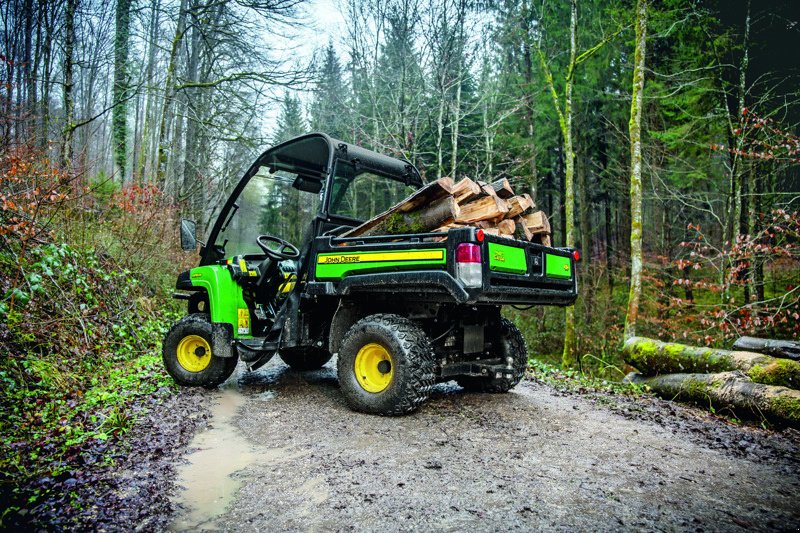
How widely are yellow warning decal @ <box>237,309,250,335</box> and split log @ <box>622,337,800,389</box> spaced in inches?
197

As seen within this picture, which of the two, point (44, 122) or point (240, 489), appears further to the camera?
point (44, 122)

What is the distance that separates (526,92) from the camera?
16078 mm

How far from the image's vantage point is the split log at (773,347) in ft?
16.9

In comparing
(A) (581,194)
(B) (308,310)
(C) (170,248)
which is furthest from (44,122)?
(A) (581,194)

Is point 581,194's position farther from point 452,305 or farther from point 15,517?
point 15,517

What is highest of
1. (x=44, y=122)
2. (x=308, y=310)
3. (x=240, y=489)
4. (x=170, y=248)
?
(x=44, y=122)

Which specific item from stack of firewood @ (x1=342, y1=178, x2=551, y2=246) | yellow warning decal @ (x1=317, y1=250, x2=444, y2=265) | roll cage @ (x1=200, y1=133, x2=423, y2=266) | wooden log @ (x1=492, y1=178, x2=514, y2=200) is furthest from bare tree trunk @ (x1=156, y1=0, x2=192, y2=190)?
wooden log @ (x1=492, y1=178, x2=514, y2=200)

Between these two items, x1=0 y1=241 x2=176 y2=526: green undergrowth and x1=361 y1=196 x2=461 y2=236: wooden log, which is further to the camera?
x1=361 y1=196 x2=461 y2=236: wooden log

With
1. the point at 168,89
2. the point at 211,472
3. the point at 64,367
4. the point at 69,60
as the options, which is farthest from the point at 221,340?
the point at 168,89

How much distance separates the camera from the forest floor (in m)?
2.49

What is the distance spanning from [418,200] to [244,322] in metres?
2.55

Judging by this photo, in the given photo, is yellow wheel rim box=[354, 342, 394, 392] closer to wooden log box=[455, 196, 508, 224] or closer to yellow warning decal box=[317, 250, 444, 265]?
yellow warning decal box=[317, 250, 444, 265]

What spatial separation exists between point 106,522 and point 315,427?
185cm

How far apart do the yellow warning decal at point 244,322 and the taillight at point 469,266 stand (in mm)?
2815
